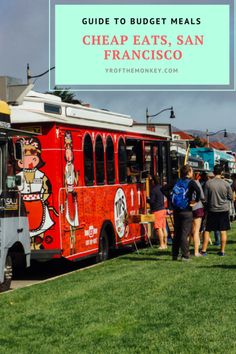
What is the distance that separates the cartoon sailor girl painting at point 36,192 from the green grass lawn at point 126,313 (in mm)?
1006

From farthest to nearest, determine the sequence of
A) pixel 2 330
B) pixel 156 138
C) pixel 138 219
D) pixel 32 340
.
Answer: pixel 156 138, pixel 138 219, pixel 2 330, pixel 32 340

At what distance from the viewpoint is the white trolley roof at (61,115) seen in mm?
12172

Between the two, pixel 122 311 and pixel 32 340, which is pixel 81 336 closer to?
pixel 32 340

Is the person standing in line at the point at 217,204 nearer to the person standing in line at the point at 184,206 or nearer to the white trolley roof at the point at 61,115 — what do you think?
the person standing in line at the point at 184,206

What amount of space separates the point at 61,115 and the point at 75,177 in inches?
45.2

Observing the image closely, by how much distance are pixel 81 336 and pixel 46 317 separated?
108 cm

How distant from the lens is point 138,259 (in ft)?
46.4

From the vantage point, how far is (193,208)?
1470cm

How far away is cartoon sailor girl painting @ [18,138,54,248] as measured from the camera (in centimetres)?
1216

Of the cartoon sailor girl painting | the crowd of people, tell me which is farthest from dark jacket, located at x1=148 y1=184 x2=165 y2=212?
the cartoon sailor girl painting

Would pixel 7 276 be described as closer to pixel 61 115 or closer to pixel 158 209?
pixel 61 115

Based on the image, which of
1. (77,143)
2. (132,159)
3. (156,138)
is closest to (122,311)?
(77,143)

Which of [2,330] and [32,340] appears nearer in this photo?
[32,340]

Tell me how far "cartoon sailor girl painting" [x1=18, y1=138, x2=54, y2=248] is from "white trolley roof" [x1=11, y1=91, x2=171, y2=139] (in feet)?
1.40
